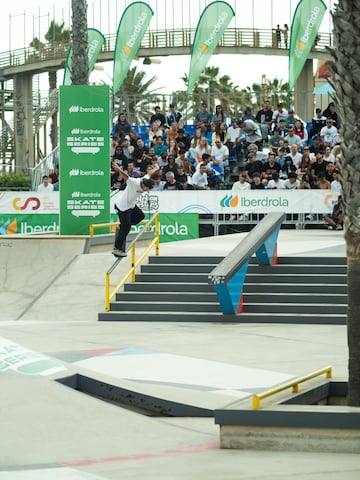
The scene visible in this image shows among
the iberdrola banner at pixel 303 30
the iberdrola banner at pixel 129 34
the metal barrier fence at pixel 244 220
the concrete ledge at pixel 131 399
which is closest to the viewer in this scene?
the concrete ledge at pixel 131 399

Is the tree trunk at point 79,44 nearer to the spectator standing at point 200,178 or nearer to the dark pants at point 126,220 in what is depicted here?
the dark pants at point 126,220

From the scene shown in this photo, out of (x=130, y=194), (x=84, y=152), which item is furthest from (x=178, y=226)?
(x=130, y=194)

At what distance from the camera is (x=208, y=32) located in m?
34.3

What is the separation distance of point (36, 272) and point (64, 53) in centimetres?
3512

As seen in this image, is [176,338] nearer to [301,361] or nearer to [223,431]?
[301,361]

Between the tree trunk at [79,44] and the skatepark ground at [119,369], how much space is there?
417 cm

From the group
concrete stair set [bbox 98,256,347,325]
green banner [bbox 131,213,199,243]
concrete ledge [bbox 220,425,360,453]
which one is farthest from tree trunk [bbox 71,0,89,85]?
concrete ledge [bbox 220,425,360,453]

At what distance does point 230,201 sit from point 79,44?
5.71m

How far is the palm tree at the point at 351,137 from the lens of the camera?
26.5ft

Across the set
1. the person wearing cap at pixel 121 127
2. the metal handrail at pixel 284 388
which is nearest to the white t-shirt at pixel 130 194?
the metal handrail at pixel 284 388

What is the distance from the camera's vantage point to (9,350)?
1062cm

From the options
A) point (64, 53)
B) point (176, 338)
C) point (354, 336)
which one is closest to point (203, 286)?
point (176, 338)

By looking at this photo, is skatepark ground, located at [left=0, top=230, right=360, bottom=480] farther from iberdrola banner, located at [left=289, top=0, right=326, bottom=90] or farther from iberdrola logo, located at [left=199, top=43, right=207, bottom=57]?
iberdrola logo, located at [left=199, top=43, right=207, bottom=57]

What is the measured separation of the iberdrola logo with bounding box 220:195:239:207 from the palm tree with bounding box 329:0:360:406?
16.5m
